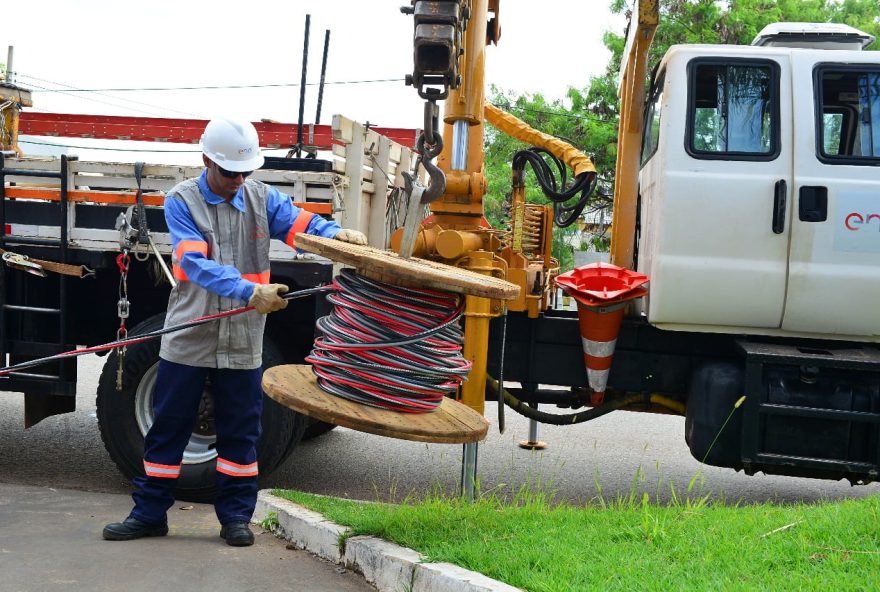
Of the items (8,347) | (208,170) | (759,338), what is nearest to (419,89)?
(208,170)

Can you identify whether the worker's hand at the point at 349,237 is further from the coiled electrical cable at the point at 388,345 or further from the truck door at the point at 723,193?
the truck door at the point at 723,193

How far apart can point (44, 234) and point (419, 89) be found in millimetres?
2806

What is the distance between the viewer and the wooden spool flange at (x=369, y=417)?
363 cm

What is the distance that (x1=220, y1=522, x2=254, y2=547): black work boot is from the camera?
4566 mm

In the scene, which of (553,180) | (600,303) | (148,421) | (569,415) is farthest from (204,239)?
(553,180)

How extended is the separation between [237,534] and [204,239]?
1403 millimetres

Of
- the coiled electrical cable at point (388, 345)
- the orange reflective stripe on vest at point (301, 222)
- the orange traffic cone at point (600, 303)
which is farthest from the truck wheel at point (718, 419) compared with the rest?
the orange reflective stripe on vest at point (301, 222)

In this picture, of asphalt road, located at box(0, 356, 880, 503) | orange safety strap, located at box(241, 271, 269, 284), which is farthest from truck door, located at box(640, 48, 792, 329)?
orange safety strap, located at box(241, 271, 269, 284)

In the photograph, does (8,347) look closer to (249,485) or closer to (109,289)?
(109,289)

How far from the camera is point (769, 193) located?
5.28 metres

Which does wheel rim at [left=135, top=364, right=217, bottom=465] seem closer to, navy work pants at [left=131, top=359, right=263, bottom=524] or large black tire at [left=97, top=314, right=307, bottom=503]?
large black tire at [left=97, top=314, right=307, bottom=503]

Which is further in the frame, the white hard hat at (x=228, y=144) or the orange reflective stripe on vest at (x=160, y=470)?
the orange reflective stripe on vest at (x=160, y=470)

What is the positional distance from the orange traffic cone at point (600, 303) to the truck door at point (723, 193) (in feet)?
0.55

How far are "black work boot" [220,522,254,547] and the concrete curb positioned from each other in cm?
23
